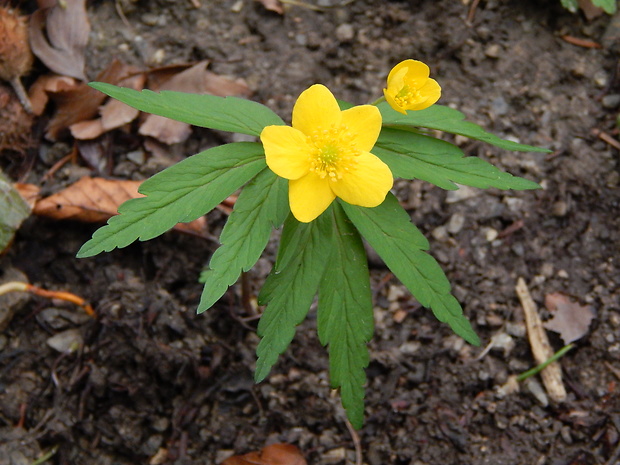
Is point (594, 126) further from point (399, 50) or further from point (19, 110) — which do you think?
point (19, 110)

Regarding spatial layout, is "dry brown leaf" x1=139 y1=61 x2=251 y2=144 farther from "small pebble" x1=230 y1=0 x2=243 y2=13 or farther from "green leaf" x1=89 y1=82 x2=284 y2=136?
"green leaf" x1=89 y1=82 x2=284 y2=136

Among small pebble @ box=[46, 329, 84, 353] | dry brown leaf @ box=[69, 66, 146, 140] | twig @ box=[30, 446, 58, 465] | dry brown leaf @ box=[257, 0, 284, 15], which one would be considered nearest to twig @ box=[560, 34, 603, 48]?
dry brown leaf @ box=[257, 0, 284, 15]

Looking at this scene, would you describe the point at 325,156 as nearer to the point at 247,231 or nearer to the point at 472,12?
the point at 247,231

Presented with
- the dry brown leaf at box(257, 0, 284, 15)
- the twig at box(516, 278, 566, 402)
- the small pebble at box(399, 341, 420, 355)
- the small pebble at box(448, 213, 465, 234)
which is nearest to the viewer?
the twig at box(516, 278, 566, 402)

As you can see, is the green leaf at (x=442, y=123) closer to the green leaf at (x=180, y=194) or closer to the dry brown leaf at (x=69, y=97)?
the green leaf at (x=180, y=194)

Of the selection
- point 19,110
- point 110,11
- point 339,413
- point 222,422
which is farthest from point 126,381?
point 110,11

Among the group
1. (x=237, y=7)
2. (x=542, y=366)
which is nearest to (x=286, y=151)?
(x=542, y=366)

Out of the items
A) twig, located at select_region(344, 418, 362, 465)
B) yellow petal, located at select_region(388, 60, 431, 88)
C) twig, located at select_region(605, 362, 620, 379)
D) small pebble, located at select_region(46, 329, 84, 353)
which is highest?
yellow petal, located at select_region(388, 60, 431, 88)
